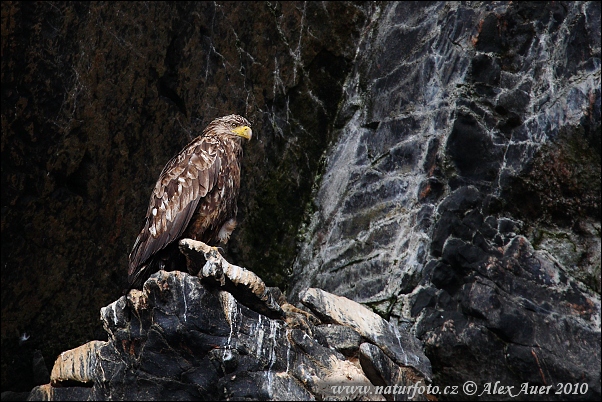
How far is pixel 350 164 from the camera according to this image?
10344 mm

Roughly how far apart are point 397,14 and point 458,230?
3.06 m

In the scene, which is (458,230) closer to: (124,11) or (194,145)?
(194,145)

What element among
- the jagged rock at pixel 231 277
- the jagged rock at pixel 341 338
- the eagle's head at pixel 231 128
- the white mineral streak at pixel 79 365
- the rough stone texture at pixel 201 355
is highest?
the eagle's head at pixel 231 128

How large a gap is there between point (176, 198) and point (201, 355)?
157 cm

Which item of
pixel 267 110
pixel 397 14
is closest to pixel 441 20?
pixel 397 14

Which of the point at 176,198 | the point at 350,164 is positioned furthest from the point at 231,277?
the point at 350,164

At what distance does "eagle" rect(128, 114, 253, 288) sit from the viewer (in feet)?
25.9

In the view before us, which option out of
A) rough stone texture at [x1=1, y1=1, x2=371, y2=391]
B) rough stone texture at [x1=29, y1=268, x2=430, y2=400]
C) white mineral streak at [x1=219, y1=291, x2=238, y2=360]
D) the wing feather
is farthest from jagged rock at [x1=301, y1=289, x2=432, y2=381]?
rough stone texture at [x1=1, y1=1, x2=371, y2=391]

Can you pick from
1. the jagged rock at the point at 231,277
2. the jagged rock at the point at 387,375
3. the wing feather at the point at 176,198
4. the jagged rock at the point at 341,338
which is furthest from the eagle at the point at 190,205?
the jagged rock at the point at 387,375

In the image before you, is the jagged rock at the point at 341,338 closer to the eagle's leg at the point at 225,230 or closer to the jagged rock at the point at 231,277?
the jagged rock at the point at 231,277

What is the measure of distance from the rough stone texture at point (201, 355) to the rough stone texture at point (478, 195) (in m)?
1.05

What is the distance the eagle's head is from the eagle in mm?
103

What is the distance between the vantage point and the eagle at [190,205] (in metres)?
7.89

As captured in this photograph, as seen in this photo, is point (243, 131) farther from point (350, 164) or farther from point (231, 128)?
point (350, 164)
